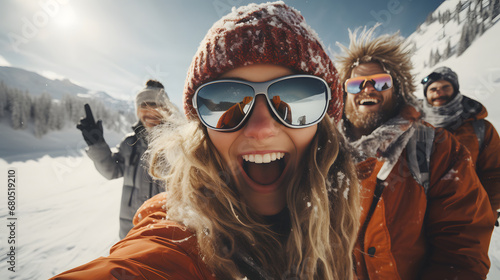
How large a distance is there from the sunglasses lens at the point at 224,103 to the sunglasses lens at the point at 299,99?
15 cm

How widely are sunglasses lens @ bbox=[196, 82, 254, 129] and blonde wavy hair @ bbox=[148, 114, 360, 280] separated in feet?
0.53

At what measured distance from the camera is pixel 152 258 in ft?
2.61

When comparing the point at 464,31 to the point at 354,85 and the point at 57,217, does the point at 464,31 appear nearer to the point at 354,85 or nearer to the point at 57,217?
the point at 354,85

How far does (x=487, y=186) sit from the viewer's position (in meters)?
2.29

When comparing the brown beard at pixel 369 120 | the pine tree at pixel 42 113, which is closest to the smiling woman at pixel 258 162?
the brown beard at pixel 369 120

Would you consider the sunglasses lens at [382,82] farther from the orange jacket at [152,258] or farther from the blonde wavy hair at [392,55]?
the orange jacket at [152,258]

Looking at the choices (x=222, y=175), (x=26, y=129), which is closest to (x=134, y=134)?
(x=222, y=175)

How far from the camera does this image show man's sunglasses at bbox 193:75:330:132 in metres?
1.05

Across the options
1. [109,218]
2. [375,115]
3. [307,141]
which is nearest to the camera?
[307,141]

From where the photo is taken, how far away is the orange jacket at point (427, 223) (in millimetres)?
1286

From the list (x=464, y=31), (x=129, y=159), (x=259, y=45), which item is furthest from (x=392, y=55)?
(x=464, y=31)

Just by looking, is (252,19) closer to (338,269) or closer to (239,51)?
(239,51)

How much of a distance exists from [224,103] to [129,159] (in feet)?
8.23

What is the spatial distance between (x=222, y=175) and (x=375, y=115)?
180cm
